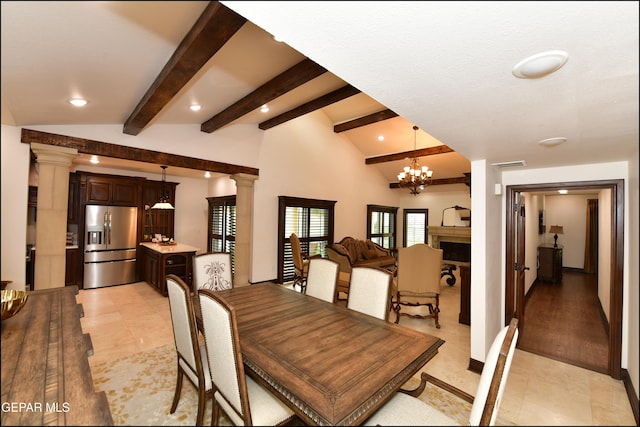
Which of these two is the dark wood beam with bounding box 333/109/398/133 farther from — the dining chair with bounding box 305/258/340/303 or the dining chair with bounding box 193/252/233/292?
the dining chair with bounding box 193/252/233/292

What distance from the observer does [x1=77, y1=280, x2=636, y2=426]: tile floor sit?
57 centimetres

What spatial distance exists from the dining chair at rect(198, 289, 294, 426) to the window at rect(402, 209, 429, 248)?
8298 mm

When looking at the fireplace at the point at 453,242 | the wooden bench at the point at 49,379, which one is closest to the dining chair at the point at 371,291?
the wooden bench at the point at 49,379

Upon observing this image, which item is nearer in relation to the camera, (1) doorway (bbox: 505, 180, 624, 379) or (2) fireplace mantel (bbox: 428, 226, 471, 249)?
(1) doorway (bbox: 505, 180, 624, 379)

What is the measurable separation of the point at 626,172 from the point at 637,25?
0.36 m

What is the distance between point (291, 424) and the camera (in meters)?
1.37

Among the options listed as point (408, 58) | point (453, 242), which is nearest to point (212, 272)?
point (408, 58)

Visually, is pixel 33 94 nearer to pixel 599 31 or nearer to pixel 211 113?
pixel 599 31

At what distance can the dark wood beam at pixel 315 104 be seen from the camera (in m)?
3.99

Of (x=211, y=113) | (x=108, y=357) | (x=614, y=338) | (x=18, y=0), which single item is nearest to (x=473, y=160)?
(x=614, y=338)

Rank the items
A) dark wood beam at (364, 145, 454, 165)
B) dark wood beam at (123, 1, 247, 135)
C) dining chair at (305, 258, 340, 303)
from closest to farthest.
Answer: dark wood beam at (123, 1, 247, 135)
dining chair at (305, 258, 340, 303)
dark wood beam at (364, 145, 454, 165)

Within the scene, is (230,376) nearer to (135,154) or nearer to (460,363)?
(460,363)

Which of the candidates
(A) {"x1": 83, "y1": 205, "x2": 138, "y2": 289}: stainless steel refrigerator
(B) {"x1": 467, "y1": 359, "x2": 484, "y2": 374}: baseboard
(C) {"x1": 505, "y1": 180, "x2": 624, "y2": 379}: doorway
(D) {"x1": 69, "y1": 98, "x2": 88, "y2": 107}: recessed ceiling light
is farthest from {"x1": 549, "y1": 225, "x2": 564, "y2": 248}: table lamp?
(A) {"x1": 83, "y1": 205, "x2": 138, "y2": 289}: stainless steel refrigerator

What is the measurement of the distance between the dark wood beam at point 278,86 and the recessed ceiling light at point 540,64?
6.86ft
